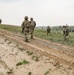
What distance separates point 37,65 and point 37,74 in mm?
1276

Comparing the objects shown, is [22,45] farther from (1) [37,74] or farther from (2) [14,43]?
(1) [37,74]

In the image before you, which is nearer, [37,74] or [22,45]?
[37,74]

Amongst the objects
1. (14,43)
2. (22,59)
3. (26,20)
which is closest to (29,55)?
(22,59)

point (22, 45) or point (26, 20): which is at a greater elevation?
point (26, 20)

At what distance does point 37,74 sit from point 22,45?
24.9 ft

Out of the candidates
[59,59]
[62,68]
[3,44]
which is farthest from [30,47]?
[62,68]

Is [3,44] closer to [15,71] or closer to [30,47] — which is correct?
[30,47]

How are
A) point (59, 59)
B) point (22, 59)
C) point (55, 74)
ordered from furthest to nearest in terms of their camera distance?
1. point (22, 59)
2. point (59, 59)
3. point (55, 74)

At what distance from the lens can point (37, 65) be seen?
594 inches

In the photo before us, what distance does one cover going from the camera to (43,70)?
14.1 m

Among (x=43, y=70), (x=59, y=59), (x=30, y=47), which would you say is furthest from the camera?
(x=30, y=47)

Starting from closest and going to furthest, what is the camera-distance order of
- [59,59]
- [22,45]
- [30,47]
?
[59,59] < [30,47] < [22,45]

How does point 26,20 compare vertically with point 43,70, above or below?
above

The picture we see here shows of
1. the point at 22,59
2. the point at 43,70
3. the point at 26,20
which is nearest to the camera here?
the point at 43,70
